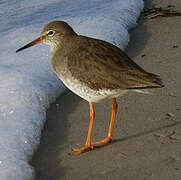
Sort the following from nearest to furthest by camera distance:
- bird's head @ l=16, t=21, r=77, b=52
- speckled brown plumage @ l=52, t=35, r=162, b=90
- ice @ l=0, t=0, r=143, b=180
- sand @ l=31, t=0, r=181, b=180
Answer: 1. sand @ l=31, t=0, r=181, b=180
2. speckled brown plumage @ l=52, t=35, r=162, b=90
3. ice @ l=0, t=0, r=143, b=180
4. bird's head @ l=16, t=21, r=77, b=52

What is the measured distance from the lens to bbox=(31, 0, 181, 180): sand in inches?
183

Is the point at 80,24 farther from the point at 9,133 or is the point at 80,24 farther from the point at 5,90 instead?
the point at 9,133

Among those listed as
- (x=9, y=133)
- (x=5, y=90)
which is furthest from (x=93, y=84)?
(x=5, y=90)

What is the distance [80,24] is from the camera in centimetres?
909

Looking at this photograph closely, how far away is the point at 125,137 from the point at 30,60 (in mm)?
2662

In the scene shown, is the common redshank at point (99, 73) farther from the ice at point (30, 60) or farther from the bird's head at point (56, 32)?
the ice at point (30, 60)

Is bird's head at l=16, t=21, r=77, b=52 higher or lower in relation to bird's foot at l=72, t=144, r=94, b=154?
higher

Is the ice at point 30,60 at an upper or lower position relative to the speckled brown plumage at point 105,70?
lower

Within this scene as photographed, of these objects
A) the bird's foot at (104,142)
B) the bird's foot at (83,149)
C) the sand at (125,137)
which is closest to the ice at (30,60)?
the sand at (125,137)

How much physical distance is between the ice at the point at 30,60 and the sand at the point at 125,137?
176 mm

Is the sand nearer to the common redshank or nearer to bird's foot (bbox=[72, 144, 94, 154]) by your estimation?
bird's foot (bbox=[72, 144, 94, 154])

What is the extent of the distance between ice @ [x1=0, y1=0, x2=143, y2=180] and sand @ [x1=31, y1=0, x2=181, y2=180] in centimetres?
18

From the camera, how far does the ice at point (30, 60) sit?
204 inches

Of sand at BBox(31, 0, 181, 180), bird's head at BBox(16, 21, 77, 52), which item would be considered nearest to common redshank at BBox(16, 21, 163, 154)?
sand at BBox(31, 0, 181, 180)
